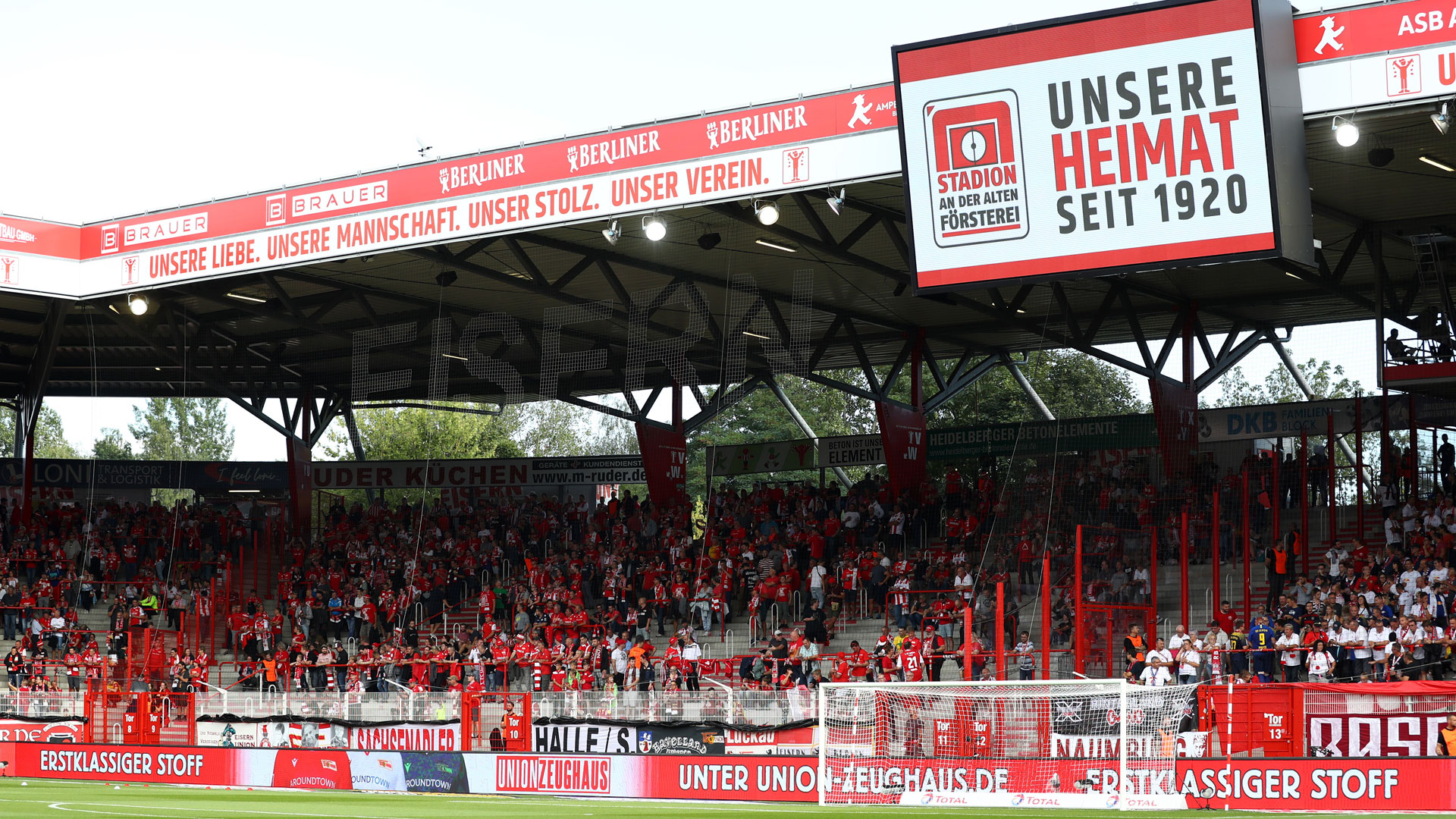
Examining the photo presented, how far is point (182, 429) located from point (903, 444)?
83.5m

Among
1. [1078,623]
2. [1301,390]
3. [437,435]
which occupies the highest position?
[437,435]

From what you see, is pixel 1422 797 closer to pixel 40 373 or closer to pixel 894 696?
pixel 894 696

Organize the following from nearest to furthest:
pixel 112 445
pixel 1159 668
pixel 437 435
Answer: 1. pixel 1159 668
2. pixel 437 435
3. pixel 112 445

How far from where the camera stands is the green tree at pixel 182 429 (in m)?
109

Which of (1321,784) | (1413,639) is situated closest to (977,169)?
(1413,639)

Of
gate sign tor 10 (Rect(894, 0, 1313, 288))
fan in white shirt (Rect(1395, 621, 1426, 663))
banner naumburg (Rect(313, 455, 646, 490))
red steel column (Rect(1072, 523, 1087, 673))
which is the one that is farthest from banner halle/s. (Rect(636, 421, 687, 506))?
fan in white shirt (Rect(1395, 621, 1426, 663))

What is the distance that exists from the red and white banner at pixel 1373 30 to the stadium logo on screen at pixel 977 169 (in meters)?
3.60

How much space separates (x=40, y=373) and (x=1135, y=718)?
2487 centimetres

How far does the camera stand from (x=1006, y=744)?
19656 millimetres

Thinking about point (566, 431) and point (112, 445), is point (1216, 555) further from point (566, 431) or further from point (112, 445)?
point (112, 445)

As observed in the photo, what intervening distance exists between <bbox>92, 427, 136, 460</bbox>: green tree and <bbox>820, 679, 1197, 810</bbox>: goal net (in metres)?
91.4

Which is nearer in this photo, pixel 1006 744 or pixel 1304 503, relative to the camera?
pixel 1006 744

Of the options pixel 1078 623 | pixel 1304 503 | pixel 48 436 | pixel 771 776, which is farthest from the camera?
pixel 48 436

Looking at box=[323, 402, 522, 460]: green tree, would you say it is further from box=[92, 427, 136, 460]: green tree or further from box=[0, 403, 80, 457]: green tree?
box=[0, 403, 80, 457]: green tree
